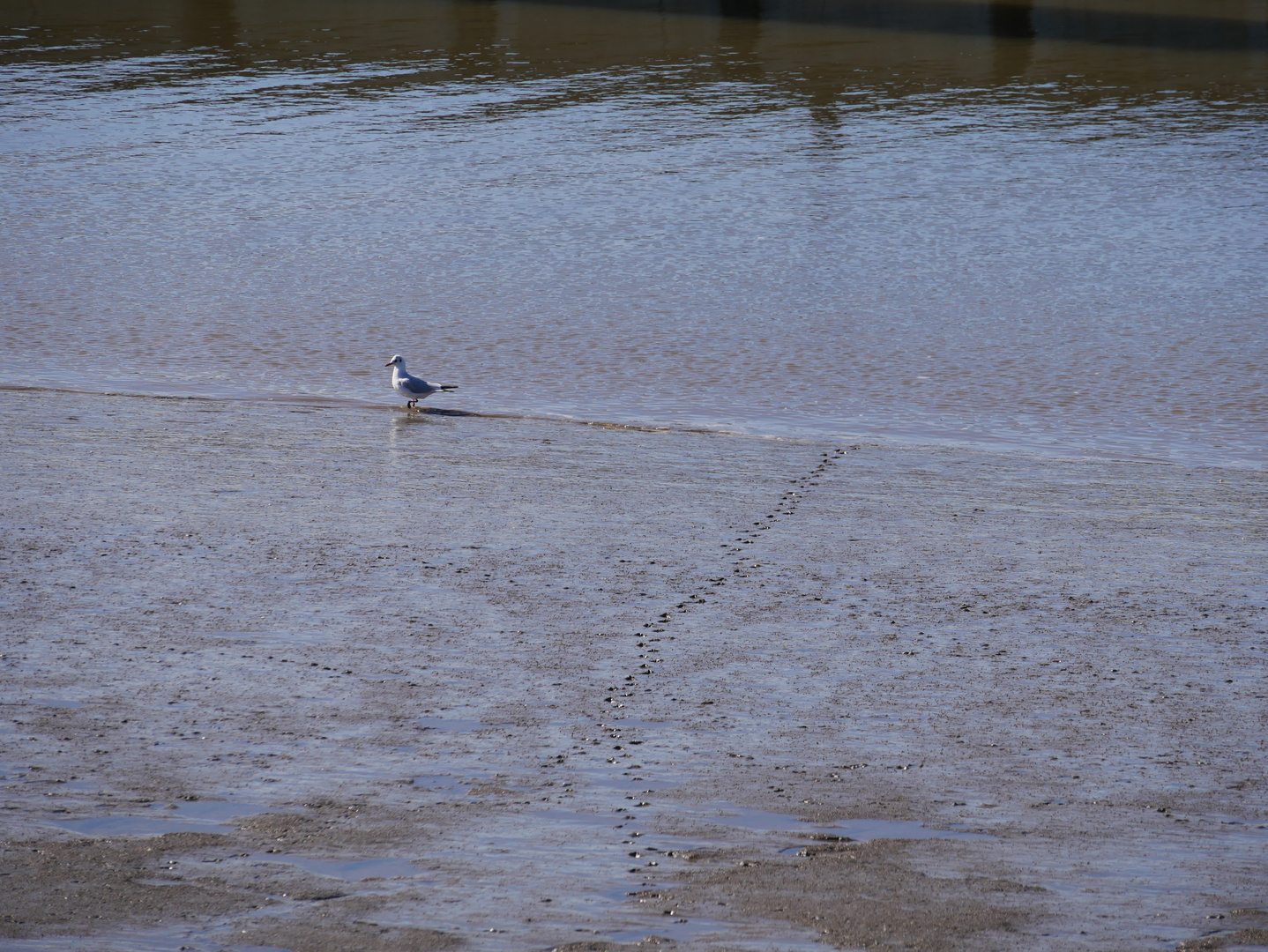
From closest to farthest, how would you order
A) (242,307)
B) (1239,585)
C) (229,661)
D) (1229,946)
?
(1229,946), (229,661), (1239,585), (242,307)

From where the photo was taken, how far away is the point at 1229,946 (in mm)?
2664

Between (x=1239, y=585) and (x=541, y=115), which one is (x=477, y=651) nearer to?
(x=1239, y=585)

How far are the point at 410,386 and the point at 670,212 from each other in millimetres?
4078

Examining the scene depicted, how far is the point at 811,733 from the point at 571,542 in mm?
1461

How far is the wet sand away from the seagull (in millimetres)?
674

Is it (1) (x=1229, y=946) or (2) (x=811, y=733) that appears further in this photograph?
(2) (x=811, y=733)

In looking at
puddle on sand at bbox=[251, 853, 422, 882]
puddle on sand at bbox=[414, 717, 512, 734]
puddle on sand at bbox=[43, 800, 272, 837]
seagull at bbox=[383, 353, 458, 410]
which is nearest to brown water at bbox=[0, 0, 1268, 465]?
seagull at bbox=[383, 353, 458, 410]

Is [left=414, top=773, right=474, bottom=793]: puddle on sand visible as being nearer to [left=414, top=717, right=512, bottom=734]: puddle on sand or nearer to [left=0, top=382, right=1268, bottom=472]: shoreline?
[left=414, top=717, right=512, bottom=734]: puddle on sand

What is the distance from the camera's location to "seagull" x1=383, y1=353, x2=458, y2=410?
6.37 meters

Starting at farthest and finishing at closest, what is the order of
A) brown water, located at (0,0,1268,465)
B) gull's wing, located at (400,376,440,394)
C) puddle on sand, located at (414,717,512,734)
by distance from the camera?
brown water, located at (0,0,1268,465) < gull's wing, located at (400,376,440,394) < puddle on sand, located at (414,717,512,734)

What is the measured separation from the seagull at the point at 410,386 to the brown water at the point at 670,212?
1.18 feet

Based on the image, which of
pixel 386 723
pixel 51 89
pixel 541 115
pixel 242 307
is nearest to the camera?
pixel 386 723

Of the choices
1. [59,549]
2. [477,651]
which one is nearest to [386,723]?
[477,651]

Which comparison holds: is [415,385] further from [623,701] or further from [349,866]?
[349,866]
